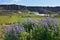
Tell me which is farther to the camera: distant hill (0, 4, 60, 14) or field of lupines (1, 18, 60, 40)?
distant hill (0, 4, 60, 14)

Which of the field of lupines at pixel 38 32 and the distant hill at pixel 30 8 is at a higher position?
the field of lupines at pixel 38 32

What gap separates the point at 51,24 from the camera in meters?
7.66

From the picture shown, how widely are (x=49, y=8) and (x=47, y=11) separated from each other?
409 cm

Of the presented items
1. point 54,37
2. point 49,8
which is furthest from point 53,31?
point 49,8

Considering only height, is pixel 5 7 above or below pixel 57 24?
below

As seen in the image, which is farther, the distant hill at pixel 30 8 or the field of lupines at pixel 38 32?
the distant hill at pixel 30 8

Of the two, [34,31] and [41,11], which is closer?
[34,31]

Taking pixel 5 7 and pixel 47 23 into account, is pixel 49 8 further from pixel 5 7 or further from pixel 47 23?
pixel 47 23

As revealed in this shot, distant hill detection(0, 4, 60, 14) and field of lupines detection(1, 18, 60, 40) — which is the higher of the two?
field of lupines detection(1, 18, 60, 40)

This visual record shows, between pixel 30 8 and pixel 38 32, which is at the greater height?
pixel 38 32

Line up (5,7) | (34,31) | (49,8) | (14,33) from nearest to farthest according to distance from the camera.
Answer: (14,33) → (34,31) → (49,8) → (5,7)

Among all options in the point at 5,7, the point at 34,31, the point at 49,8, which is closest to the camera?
the point at 34,31

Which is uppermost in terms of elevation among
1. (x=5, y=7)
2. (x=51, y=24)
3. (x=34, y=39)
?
(x=51, y=24)

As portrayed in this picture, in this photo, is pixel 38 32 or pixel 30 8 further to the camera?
pixel 30 8
